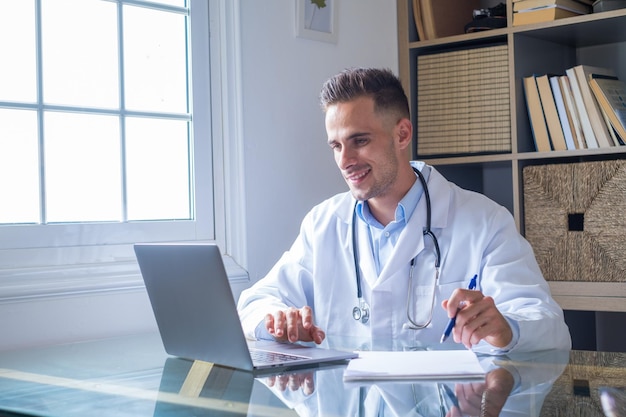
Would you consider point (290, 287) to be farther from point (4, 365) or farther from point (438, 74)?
point (438, 74)

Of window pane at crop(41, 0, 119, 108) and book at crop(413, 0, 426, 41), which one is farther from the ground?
book at crop(413, 0, 426, 41)

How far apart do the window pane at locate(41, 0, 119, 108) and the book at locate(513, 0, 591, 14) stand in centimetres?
130

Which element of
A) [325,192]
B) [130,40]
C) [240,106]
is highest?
[130,40]

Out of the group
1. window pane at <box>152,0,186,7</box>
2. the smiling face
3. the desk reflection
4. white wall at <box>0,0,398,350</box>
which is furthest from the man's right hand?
window pane at <box>152,0,186,7</box>

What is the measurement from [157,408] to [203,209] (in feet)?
4.54

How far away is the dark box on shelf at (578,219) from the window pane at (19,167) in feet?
5.02

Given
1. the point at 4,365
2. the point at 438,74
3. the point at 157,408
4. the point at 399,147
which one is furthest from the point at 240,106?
the point at 157,408


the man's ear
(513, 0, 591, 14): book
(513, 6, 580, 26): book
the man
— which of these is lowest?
the man

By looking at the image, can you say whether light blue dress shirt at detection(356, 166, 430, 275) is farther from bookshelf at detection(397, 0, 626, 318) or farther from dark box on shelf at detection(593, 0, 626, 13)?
dark box on shelf at detection(593, 0, 626, 13)

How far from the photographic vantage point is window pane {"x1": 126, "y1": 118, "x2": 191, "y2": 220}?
239 centimetres

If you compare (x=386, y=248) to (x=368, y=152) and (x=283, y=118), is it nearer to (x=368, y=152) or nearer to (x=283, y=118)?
(x=368, y=152)

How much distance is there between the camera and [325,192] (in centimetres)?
278

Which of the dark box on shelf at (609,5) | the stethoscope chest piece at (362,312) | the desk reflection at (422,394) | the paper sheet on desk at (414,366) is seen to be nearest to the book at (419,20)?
the dark box on shelf at (609,5)

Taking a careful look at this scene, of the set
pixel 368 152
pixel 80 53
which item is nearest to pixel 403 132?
pixel 368 152
